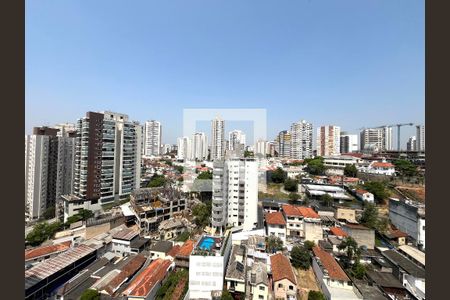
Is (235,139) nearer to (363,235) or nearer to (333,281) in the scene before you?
(363,235)

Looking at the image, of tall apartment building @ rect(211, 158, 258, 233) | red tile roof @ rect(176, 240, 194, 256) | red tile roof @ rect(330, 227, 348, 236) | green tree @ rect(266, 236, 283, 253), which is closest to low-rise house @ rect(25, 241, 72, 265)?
red tile roof @ rect(176, 240, 194, 256)

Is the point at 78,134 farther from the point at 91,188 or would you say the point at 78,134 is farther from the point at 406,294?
the point at 406,294

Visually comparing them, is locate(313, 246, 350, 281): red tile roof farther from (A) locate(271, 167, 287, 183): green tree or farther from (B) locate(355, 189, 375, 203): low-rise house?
(A) locate(271, 167, 287, 183): green tree

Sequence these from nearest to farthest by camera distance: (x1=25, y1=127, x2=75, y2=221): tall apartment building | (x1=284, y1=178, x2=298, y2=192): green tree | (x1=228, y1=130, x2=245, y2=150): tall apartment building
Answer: (x1=228, y1=130, x2=245, y2=150): tall apartment building, (x1=25, y1=127, x2=75, y2=221): tall apartment building, (x1=284, y1=178, x2=298, y2=192): green tree

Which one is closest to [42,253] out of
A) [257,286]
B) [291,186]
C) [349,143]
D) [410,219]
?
[257,286]

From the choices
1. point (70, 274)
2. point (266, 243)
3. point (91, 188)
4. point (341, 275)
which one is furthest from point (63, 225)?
point (341, 275)

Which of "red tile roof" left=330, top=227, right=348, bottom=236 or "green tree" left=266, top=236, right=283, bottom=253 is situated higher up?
"red tile roof" left=330, top=227, right=348, bottom=236

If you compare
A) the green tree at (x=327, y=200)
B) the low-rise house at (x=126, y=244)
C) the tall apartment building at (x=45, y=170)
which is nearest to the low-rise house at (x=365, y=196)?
the green tree at (x=327, y=200)
